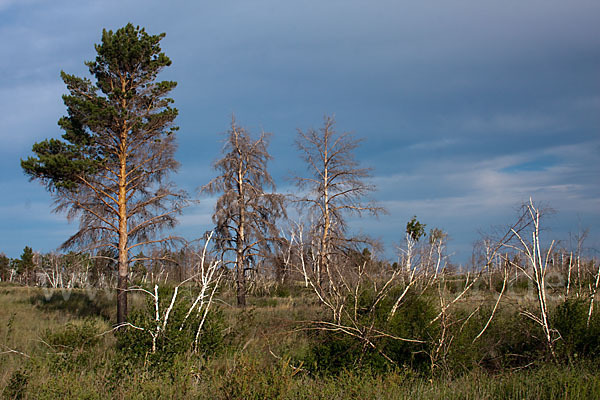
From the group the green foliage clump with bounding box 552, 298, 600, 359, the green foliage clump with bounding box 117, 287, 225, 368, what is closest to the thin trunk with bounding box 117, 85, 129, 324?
the green foliage clump with bounding box 117, 287, 225, 368

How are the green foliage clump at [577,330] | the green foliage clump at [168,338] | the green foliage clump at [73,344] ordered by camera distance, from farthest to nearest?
the green foliage clump at [73,344]
the green foliage clump at [577,330]
the green foliage clump at [168,338]

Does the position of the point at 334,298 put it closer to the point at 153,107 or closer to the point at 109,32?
the point at 153,107

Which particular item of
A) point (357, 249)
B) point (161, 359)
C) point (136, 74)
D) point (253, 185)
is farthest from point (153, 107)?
point (161, 359)

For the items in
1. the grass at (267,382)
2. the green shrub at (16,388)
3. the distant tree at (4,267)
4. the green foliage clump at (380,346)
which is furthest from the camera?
the distant tree at (4,267)

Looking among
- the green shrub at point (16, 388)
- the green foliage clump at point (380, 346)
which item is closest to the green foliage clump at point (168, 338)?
the green shrub at point (16, 388)

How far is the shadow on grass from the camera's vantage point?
23.6 meters

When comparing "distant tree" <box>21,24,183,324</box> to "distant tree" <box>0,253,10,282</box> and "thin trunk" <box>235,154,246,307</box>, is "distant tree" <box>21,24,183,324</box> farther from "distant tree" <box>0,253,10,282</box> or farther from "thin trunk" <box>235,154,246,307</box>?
"distant tree" <box>0,253,10,282</box>

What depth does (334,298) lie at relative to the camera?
1062 centimetres

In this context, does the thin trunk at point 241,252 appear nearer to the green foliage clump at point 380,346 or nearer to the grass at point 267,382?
the grass at point 267,382

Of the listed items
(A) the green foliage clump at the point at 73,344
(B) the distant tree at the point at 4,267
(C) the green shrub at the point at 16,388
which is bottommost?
(A) the green foliage clump at the point at 73,344

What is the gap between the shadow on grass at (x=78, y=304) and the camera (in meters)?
23.6

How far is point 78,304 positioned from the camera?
26000 millimetres

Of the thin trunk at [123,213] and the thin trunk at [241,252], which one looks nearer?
the thin trunk at [123,213]

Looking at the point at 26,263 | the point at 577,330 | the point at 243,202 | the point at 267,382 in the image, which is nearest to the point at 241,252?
the point at 243,202
